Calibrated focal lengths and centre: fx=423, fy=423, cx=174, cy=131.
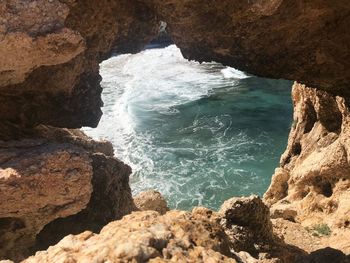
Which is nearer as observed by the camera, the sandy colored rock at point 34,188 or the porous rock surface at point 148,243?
the porous rock surface at point 148,243

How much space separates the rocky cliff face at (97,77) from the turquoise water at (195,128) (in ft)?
32.8

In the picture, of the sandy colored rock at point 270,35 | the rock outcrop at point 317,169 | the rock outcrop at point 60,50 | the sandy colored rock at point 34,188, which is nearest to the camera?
the rock outcrop at point 60,50

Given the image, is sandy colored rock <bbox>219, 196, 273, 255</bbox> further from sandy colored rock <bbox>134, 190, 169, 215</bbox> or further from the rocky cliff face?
sandy colored rock <bbox>134, 190, 169, 215</bbox>

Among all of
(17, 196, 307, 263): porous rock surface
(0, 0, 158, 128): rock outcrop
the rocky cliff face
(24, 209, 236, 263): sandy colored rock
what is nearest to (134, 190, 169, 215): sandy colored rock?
the rocky cliff face

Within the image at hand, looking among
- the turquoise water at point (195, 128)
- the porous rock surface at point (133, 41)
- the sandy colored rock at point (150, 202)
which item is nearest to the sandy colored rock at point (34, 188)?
the porous rock surface at point (133, 41)

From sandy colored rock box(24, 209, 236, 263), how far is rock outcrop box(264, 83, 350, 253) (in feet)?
23.4

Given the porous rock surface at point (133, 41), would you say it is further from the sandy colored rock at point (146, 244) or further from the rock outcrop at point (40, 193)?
the sandy colored rock at point (146, 244)

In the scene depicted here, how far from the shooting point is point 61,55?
937 centimetres

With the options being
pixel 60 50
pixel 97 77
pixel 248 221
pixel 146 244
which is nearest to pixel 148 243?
pixel 146 244

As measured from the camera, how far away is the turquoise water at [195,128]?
929 inches

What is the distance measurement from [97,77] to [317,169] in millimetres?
7914

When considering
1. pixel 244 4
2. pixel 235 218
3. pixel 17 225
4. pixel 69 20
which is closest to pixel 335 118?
pixel 235 218

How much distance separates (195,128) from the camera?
97.9ft

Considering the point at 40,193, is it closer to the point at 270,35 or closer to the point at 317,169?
the point at 270,35
